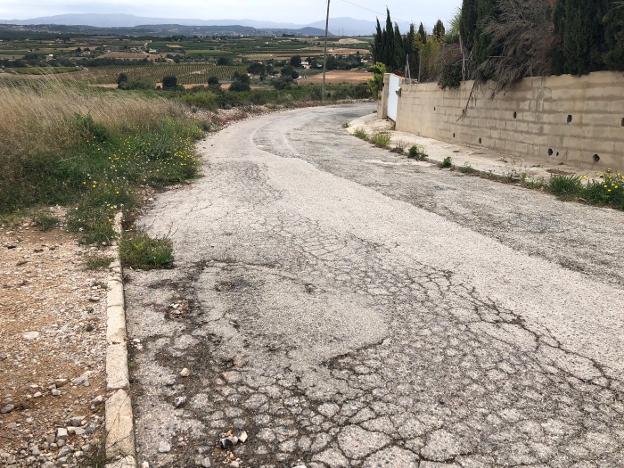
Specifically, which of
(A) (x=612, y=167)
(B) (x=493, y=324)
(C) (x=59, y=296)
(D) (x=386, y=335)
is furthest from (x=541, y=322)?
(A) (x=612, y=167)

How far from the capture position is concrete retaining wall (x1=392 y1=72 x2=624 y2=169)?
32.3 ft

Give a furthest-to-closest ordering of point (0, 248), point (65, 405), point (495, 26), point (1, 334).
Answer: point (495, 26) < point (0, 248) < point (1, 334) < point (65, 405)

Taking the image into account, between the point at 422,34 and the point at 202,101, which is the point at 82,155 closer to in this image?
the point at 202,101

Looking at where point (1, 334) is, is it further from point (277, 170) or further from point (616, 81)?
point (616, 81)

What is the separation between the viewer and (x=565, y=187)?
8.59 meters

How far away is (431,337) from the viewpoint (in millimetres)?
3691

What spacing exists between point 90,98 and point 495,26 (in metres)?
10.8

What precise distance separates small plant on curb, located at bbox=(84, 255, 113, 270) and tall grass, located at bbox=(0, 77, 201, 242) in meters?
0.70

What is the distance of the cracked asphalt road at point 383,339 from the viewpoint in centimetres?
267

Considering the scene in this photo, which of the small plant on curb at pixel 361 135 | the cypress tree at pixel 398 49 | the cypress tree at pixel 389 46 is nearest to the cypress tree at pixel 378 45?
the cypress tree at pixel 389 46

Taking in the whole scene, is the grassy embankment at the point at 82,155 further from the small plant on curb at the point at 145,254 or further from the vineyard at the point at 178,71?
the vineyard at the point at 178,71

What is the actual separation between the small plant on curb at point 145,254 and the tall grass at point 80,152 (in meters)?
0.59

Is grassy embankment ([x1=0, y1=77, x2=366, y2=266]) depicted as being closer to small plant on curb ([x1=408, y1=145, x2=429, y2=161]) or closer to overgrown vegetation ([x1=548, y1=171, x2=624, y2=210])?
small plant on curb ([x1=408, y1=145, x2=429, y2=161])

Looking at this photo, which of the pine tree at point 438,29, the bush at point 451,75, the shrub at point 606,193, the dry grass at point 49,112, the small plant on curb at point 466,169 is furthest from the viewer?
the pine tree at point 438,29
